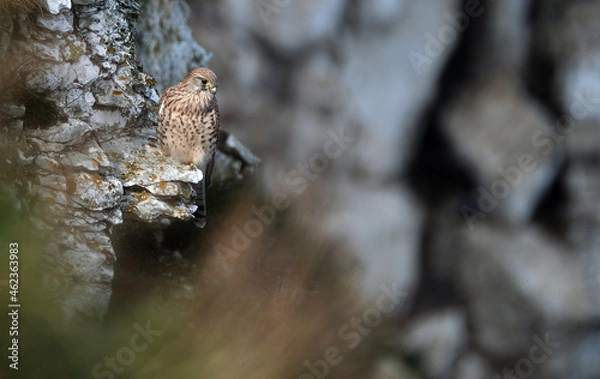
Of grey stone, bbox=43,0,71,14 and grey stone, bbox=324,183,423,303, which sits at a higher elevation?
grey stone, bbox=43,0,71,14

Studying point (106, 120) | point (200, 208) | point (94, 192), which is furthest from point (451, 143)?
point (94, 192)

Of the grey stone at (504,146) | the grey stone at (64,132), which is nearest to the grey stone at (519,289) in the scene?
the grey stone at (504,146)

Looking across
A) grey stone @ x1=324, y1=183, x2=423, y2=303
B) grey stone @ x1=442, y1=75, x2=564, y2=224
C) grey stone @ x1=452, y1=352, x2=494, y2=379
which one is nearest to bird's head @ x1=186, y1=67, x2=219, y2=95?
grey stone @ x1=324, y1=183, x2=423, y2=303

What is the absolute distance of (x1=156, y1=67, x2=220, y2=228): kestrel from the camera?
4.06 m

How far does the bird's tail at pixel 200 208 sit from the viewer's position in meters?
4.21

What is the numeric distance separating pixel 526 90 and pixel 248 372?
5207 mm

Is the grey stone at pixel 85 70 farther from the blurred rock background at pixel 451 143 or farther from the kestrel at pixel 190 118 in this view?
the blurred rock background at pixel 451 143

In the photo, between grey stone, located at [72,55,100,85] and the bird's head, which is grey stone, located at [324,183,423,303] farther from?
grey stone, located at [72,55,100,85]

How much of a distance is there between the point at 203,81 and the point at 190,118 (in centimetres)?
24

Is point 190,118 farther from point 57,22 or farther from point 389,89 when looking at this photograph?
point 389,89

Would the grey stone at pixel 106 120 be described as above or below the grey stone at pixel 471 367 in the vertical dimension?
above

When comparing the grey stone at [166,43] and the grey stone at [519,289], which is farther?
the grey stone at [519,289]

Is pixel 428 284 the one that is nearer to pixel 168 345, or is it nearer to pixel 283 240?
pixel 283 240

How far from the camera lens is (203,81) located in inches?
159
